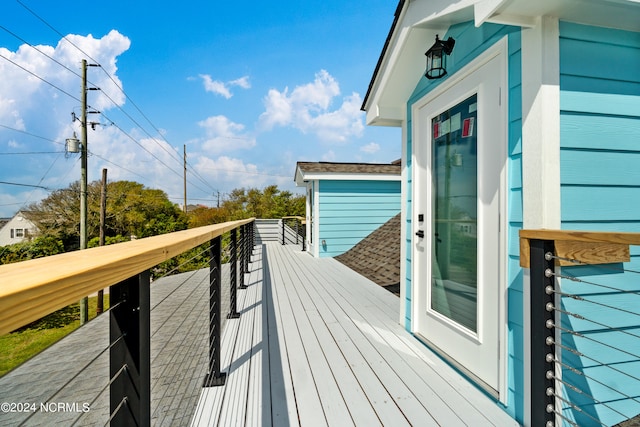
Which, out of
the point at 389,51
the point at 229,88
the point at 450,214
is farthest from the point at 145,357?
the point at 229,88

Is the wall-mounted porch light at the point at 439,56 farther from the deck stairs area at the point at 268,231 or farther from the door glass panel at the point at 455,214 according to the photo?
the deck stairs area at the point at 268,231

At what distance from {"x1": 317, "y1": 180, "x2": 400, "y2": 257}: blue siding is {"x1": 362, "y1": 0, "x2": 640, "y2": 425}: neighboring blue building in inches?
207

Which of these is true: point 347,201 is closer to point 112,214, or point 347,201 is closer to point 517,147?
point 517,147

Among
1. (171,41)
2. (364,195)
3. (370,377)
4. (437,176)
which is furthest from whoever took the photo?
(171,41)

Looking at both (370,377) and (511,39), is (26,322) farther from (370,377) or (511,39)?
(511,39)

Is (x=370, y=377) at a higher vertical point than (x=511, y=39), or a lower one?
lower

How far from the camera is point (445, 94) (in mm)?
2312

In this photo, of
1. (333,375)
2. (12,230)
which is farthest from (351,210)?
(12,230)

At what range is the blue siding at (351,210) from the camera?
753cm

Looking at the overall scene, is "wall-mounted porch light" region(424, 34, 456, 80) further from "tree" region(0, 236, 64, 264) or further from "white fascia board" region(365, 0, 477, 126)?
"tree" region(0, 236, 64, 264)

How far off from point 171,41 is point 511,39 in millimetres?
23419

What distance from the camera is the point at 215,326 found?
1.94m

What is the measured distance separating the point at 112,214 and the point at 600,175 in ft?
76.7

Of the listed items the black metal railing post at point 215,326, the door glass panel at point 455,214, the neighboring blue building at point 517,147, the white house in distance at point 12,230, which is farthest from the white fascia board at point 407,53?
the white house in distance at point 12,230
